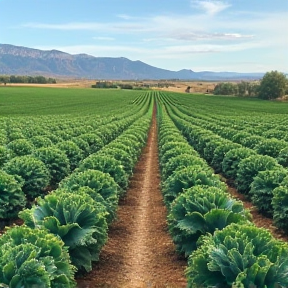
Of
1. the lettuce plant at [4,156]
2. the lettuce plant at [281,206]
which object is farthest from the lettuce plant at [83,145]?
the lettuce plant at [281,206]

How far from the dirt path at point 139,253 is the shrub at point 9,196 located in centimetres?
287

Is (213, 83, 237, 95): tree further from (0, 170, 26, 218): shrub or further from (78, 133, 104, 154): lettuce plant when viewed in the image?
(0, 170, 26, 218): shrub

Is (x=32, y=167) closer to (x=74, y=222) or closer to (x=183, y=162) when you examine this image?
(x=183, y=162)

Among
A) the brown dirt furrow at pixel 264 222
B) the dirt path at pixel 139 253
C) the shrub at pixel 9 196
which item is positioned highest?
the shrub at pixel 9 196

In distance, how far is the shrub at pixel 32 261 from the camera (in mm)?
6461

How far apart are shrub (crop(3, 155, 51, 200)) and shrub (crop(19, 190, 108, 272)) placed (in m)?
5.08

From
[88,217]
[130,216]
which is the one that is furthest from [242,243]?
[130,216]

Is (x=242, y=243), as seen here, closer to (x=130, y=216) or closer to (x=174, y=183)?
(x=174, y=183)

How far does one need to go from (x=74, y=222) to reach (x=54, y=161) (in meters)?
8.52

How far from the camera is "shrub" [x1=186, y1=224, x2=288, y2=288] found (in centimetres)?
659

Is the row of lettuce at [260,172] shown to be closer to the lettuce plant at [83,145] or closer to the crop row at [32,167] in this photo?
the lettuce plant at [83,145]

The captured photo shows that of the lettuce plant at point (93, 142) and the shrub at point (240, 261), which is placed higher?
Result: the shrub at point (240, 261)

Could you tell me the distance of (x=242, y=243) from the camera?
282 inches

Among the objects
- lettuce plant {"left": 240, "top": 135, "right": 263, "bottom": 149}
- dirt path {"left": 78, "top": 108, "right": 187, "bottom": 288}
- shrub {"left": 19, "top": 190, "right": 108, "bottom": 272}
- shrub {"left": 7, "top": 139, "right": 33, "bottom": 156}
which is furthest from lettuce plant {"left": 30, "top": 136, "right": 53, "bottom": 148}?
shrub {"left": 19, "top": 190, "right": 108, "bottom": 272}
